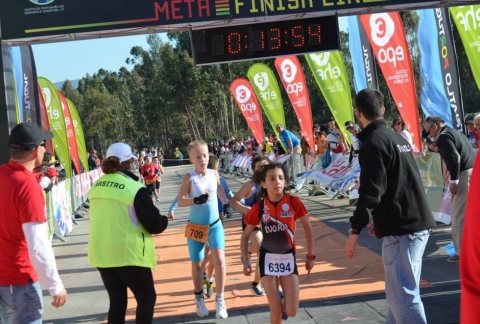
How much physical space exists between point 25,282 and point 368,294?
15.6ft

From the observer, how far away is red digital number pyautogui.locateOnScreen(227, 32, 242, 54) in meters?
11.4

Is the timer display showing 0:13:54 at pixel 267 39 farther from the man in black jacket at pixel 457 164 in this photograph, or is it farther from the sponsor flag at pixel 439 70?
the man in black jacket at pixel 457 164

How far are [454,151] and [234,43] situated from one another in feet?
13.1

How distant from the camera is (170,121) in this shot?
75062mm

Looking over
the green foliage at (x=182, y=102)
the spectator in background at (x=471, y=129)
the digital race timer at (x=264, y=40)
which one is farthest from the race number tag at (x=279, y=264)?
the green foliage at (x=182, y=102)

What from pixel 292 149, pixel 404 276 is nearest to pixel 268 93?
pixel 292 149

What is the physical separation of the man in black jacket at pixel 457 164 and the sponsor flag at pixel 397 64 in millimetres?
4986

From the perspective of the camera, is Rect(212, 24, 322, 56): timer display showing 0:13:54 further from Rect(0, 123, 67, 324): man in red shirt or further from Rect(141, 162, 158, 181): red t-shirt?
Rect(141, 162, 158, 181): red t-shirt

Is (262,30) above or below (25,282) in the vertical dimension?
above

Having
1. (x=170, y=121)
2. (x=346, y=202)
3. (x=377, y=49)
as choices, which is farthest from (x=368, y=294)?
(x=170, y=121)

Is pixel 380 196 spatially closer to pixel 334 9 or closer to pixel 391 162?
pixel 391 162

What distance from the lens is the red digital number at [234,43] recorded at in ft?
37.6

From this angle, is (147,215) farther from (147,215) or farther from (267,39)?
(267,39)

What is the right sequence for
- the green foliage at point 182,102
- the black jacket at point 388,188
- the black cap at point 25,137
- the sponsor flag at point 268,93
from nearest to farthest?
the black cap at point 25,137 → the black jacket at point 388,188 → the sponsor flag at point 268,93 → the green foliage at point 182,102
